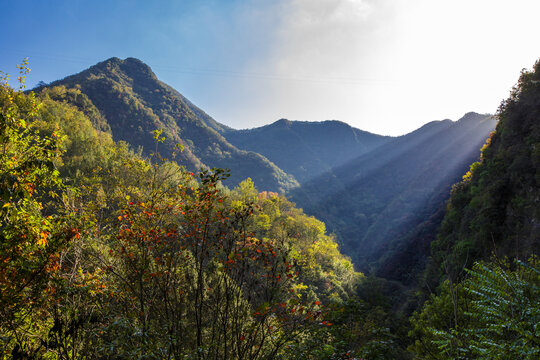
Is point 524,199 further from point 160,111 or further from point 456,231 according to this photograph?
point 160,111

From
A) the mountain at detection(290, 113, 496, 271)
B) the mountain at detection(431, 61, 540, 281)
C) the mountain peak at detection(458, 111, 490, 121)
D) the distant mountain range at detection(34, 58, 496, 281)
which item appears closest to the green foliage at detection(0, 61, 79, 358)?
the mountain at detection(431, 61, 540, 281)

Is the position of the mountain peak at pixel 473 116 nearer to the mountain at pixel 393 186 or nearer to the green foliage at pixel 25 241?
the mountain at pixel 393 186

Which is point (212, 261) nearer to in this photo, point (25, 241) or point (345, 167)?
point (25, 241)

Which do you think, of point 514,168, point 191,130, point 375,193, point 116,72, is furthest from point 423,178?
point 116,72

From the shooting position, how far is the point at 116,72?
430ft

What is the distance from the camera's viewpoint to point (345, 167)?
6831 inches

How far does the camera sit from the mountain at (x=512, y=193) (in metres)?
18.2

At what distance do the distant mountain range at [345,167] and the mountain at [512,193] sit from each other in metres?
41.5

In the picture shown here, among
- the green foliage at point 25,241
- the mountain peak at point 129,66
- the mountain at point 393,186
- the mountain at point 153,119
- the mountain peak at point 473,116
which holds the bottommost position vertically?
the mountain at point 393,186

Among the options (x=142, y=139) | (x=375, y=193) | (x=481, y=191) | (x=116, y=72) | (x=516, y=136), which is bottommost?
(x=375, y=193)

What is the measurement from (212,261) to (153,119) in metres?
105

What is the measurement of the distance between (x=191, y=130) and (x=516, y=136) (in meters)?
126

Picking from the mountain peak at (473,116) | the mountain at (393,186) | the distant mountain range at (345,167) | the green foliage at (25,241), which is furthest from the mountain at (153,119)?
the mountain peak at (473,116)

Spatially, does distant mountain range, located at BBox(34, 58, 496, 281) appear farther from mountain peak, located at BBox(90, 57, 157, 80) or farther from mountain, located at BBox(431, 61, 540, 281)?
mountain, located at BBox(431, 61, 540, 281)
